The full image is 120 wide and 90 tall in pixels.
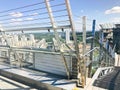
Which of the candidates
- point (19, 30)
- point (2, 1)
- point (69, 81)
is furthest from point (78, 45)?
point (2, 1)

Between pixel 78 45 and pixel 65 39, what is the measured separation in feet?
1.34

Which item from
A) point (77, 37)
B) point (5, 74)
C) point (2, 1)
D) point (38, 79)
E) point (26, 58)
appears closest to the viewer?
point (77, 37)

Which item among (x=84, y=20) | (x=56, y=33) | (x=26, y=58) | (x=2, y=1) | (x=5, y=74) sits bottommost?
(x=5, y=74)

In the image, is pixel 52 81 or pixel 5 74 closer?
pixel 52 81

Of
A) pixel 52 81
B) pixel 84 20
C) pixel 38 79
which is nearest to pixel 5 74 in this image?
pixel 38 79

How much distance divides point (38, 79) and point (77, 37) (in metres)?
1.30

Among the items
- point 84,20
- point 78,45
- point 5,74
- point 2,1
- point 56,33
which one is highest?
point 2,1

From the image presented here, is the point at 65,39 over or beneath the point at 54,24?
beneath

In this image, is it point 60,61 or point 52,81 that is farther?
point 60,61

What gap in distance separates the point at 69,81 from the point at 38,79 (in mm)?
667

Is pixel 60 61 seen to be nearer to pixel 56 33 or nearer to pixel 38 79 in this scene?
pixel 38 79

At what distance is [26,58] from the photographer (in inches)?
187

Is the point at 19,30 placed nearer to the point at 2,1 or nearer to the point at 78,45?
the point at 2,1

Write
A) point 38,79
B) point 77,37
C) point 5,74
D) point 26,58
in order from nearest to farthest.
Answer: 1. point 77,37
2. point 38,79
3. point 5,74
4. point 26,58
